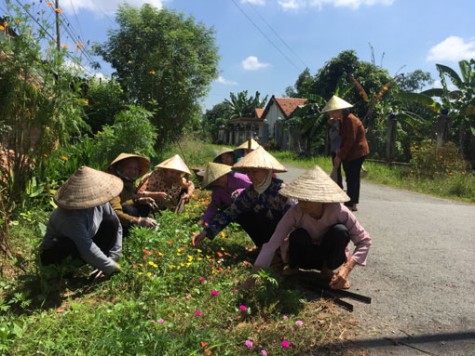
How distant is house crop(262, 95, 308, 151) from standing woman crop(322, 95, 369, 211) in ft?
76.4

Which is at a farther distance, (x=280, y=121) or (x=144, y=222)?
(x=280, y=121)

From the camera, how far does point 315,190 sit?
9.78 feet

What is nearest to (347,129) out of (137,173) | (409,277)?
(409,277)

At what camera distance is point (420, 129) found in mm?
19359

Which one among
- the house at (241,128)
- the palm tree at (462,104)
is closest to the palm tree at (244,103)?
the house at (241,128)

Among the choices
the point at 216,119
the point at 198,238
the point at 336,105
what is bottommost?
the point at 198,238

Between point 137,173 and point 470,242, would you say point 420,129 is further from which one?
point 137,173

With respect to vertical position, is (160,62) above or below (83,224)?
above

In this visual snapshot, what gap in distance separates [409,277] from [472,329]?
3.17 feet

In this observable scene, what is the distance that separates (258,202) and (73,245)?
1.61 metres

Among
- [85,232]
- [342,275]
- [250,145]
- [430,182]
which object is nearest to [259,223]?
[342,275]

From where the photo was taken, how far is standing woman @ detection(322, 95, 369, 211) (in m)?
5.75

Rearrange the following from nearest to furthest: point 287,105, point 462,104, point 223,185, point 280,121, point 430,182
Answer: point 223,185 → point 430,182 → point 462,104 → point 280,121 → point 287,105

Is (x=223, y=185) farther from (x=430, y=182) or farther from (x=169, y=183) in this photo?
(x=430, y=182)
